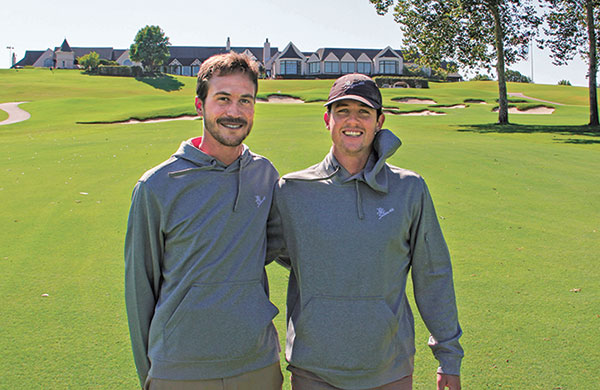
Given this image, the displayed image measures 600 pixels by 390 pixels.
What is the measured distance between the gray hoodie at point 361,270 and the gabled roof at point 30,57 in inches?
5350

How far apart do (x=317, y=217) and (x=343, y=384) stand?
929 millimetres

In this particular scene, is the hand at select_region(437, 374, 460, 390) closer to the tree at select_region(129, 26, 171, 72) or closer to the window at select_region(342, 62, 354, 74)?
the tree at select_region(129, 26, 171, 72)

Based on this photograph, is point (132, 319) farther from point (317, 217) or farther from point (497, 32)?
point (497, 32)

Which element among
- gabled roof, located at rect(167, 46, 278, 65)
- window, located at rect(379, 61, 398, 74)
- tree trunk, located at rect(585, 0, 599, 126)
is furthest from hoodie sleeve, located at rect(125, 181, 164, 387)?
gabled roof, located at rect(167, 46, 278, 65)

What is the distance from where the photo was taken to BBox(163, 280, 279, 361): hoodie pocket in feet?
9.33

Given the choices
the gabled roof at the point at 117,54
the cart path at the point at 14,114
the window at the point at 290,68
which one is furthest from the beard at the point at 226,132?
the gabled roof at the point at 117,54

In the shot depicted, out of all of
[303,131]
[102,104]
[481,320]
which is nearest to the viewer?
[481,320]

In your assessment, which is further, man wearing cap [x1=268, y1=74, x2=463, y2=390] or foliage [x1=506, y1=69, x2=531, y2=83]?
foliage [x1=506, y1=69, x2=531, y2=83]

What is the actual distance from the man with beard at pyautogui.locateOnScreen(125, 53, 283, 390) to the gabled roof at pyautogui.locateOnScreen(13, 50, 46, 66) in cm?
13550

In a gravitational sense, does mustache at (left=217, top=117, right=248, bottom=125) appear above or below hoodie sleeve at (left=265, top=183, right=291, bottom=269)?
above

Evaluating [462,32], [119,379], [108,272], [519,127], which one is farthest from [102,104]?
[119,379]

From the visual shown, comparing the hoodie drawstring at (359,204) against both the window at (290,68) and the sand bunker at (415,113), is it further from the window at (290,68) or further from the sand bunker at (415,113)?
the window at (290,68)

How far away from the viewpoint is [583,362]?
4.36m

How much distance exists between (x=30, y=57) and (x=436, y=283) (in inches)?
5443
